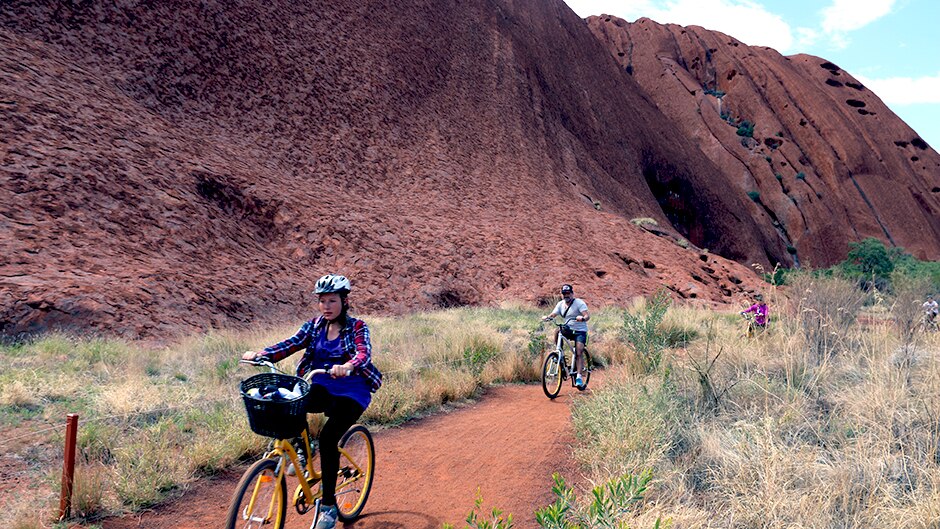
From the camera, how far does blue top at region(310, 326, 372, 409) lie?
12.5 ft

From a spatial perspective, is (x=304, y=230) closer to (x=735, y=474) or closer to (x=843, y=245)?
(x=735, y=474)

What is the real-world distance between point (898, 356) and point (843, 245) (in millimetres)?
53033

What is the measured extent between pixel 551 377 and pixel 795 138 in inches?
2354

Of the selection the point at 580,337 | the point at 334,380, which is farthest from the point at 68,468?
the point at 580,337

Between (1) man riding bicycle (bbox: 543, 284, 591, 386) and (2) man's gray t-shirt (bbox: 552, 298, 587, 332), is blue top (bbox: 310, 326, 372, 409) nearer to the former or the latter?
(1) man riding bicycle (bbox: 543, 284, 591, 386)

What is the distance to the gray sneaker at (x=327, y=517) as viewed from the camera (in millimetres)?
3730

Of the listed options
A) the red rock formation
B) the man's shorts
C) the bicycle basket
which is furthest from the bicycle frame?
the red rock formation

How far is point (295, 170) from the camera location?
20.5m

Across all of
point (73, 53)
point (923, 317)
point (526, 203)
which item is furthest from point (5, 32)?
point (923, 317)

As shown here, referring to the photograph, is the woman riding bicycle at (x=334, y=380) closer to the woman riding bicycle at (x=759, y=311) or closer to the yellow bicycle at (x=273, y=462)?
the yellow bicycle at (x=273, y=462)

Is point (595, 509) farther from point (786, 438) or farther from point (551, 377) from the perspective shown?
point (551, 377)

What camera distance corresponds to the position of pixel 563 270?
71.5 feet

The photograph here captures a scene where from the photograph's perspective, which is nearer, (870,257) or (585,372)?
(585,372)

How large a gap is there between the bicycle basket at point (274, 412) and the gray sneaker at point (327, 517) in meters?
0.77
